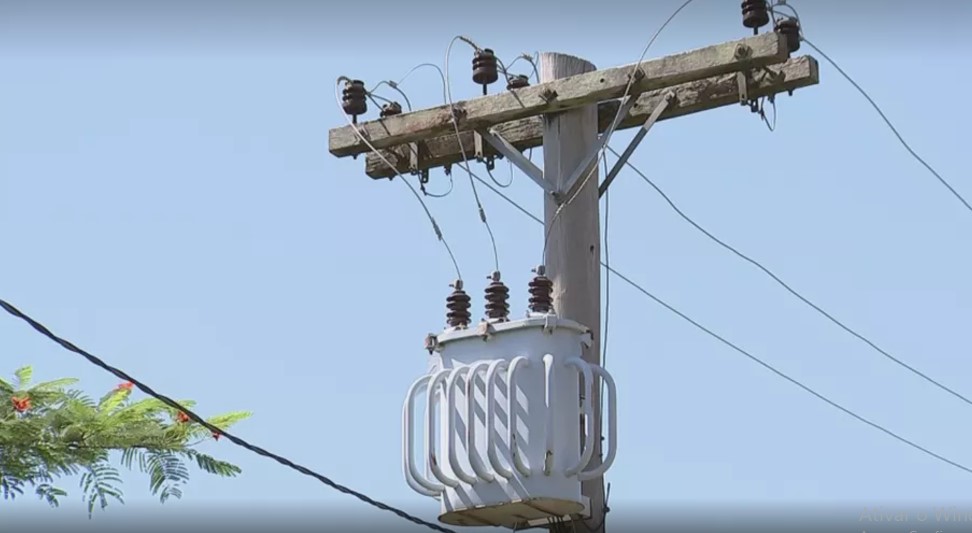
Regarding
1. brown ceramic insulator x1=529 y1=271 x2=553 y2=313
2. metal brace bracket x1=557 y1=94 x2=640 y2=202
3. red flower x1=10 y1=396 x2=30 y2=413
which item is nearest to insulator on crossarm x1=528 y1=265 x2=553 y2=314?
brown ceramic insulator x1=529 y1=271 x2=553 y2=313

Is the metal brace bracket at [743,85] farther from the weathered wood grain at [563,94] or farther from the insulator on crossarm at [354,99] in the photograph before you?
the insulator on crossarm at [354,99]

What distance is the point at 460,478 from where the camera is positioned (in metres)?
11.1

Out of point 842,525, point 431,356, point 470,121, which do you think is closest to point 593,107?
point 470,121

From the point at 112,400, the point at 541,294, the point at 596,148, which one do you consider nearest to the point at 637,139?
the point at 596,148

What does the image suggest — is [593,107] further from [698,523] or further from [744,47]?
[698,523]

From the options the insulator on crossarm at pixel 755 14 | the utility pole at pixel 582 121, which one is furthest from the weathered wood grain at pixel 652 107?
the insulator on crossarm at pixel 755 14

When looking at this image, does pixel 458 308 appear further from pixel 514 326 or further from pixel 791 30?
pixel 791 30

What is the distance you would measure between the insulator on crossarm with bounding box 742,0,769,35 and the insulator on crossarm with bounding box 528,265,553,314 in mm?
1664

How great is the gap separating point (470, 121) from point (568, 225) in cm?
88

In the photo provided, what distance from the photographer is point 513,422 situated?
36.1ft

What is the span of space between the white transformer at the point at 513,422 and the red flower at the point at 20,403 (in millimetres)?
1795

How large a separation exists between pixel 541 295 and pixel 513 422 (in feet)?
2.13

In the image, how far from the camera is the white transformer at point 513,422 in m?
11.0

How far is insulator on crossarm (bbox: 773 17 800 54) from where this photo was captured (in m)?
11.7
